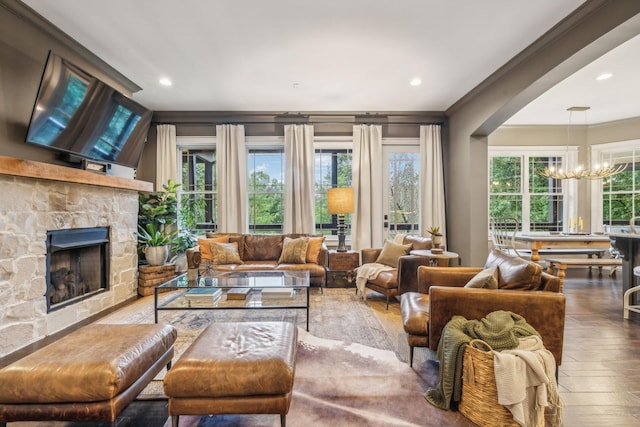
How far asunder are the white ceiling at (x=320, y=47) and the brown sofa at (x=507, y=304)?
212cm

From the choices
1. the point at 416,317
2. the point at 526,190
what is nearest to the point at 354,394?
the point at 416,317

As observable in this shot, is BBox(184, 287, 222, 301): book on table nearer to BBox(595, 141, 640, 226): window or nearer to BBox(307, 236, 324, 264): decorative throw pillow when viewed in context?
BBox(307, 236, 324, 264): decorative throw pillow

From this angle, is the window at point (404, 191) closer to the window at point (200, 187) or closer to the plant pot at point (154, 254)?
the window at point (200, 187)

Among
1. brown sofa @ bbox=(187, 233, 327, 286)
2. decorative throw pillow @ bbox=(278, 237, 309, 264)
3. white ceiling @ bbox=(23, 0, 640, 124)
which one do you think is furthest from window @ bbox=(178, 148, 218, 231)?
decorative throw pillow @ bbox=(278, 237, 309, 264)

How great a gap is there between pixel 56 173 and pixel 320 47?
2.70 metres

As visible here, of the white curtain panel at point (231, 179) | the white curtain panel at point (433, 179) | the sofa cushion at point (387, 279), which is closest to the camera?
the sofa cushion at point (387, 279)

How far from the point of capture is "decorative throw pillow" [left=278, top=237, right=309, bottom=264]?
4359mm

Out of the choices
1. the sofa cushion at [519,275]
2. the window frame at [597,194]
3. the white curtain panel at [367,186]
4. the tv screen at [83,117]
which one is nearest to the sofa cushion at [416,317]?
the sofa cushion at [519,275]

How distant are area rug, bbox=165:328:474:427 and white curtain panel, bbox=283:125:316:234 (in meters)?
2.85

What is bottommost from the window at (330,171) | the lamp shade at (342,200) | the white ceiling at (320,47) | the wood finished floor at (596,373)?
the wood finished floor at (596,373)

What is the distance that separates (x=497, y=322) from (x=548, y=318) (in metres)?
0.37

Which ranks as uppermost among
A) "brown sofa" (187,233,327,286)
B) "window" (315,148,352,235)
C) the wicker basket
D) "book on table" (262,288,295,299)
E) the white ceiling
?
the white ceiling

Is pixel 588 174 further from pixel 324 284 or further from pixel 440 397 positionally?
pixel 440 397

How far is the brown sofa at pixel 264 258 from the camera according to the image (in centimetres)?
417
